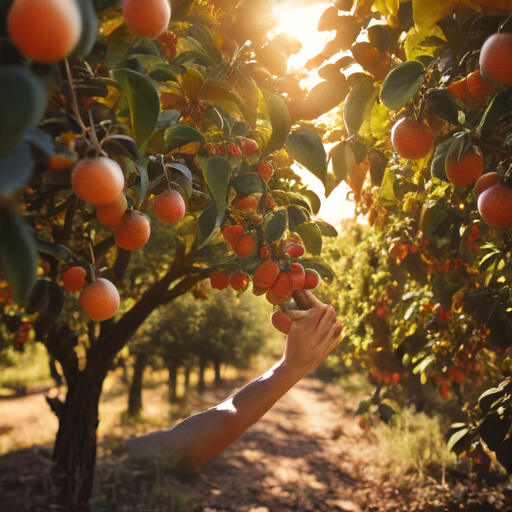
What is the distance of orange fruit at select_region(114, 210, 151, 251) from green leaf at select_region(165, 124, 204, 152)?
218mm

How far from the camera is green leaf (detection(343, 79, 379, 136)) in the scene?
1.07m

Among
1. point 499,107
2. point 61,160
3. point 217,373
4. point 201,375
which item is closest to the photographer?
point 61,160

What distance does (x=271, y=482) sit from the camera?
6.45 meters

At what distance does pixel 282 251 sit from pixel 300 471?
663 centimetres

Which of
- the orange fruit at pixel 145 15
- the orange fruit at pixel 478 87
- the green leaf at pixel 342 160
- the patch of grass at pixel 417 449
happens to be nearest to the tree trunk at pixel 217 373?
the patch of grass at pixel 417 449

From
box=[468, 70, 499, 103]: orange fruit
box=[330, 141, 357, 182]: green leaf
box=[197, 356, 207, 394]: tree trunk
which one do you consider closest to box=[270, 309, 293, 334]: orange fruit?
box=[330, 141, 357, 182]: green leaf

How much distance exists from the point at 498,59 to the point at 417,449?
6774 millimetres

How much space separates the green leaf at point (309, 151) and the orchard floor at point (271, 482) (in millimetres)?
3840

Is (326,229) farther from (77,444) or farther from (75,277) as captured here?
(77,444)

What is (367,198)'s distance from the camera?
3.32 metres

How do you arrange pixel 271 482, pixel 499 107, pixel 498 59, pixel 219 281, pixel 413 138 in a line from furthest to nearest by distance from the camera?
pixel 271 482 → pixel 219 281 → pixel 413 138 → pixel 499 107 → pixel 498 59

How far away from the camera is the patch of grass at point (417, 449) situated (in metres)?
5.89

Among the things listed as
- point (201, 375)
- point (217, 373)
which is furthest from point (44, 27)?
point (217, 373)

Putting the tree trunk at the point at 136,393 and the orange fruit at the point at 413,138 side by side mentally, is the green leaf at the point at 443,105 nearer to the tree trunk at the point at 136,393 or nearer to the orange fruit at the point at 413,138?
the orange fruit at the point at 413,138
